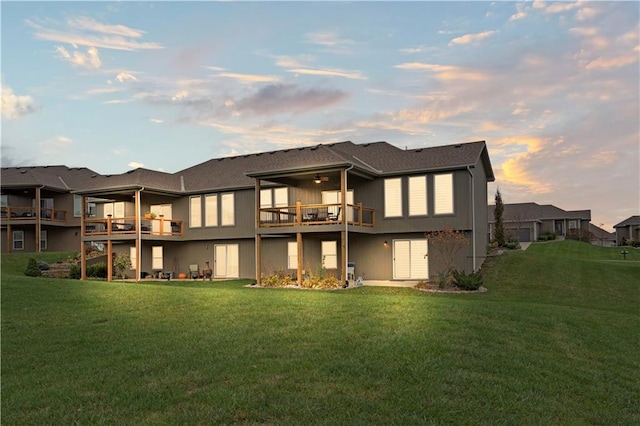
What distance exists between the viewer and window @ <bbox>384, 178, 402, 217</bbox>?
2371 centimetres

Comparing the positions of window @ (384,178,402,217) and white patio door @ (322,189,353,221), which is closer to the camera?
window @ (384,178,402,217)

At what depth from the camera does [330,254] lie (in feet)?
82.3

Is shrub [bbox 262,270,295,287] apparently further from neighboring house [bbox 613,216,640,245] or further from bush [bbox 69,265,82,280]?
neighboring house [bbox 613,216,640,245]

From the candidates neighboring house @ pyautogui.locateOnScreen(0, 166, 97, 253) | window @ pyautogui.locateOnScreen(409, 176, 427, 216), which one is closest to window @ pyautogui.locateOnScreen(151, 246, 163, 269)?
neighboring house @ pyautogui.locateOnScreen(0, 166, 97, 253)

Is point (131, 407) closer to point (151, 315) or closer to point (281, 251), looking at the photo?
point (151, 315)

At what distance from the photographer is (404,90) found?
21.4 metres

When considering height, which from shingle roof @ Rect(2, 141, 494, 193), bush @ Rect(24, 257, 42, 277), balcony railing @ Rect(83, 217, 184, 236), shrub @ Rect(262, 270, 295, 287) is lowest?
shrub @ Rect(262, 270, 295, 287)

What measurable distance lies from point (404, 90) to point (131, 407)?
18.3 m

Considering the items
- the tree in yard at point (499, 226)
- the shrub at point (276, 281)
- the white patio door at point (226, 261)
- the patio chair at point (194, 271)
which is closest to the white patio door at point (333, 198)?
the shrub at point (276, 281)

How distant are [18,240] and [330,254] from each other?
25395mm

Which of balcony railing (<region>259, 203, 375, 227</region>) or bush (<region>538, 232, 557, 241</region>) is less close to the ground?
balcony railing (<region>259, 203, 375, 227</region>)

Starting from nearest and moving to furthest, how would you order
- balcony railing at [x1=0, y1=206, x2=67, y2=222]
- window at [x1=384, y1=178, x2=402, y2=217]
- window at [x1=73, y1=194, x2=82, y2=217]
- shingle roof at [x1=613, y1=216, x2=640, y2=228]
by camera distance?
window at [x1=384, y1=178, x2=402, y2=217]
balcony railing at [x1=0, y1=206, x2=67, y2=222]
window at [x1=73, y1=194, x2=82, y2=217]
shingle roof at [x1=613, y1=216, x2=640, y2=228]

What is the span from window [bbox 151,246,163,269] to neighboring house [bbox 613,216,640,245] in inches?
2174

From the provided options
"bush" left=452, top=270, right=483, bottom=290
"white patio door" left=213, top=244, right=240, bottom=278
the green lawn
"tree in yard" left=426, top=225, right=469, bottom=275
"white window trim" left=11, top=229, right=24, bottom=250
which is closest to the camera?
the green lawn
